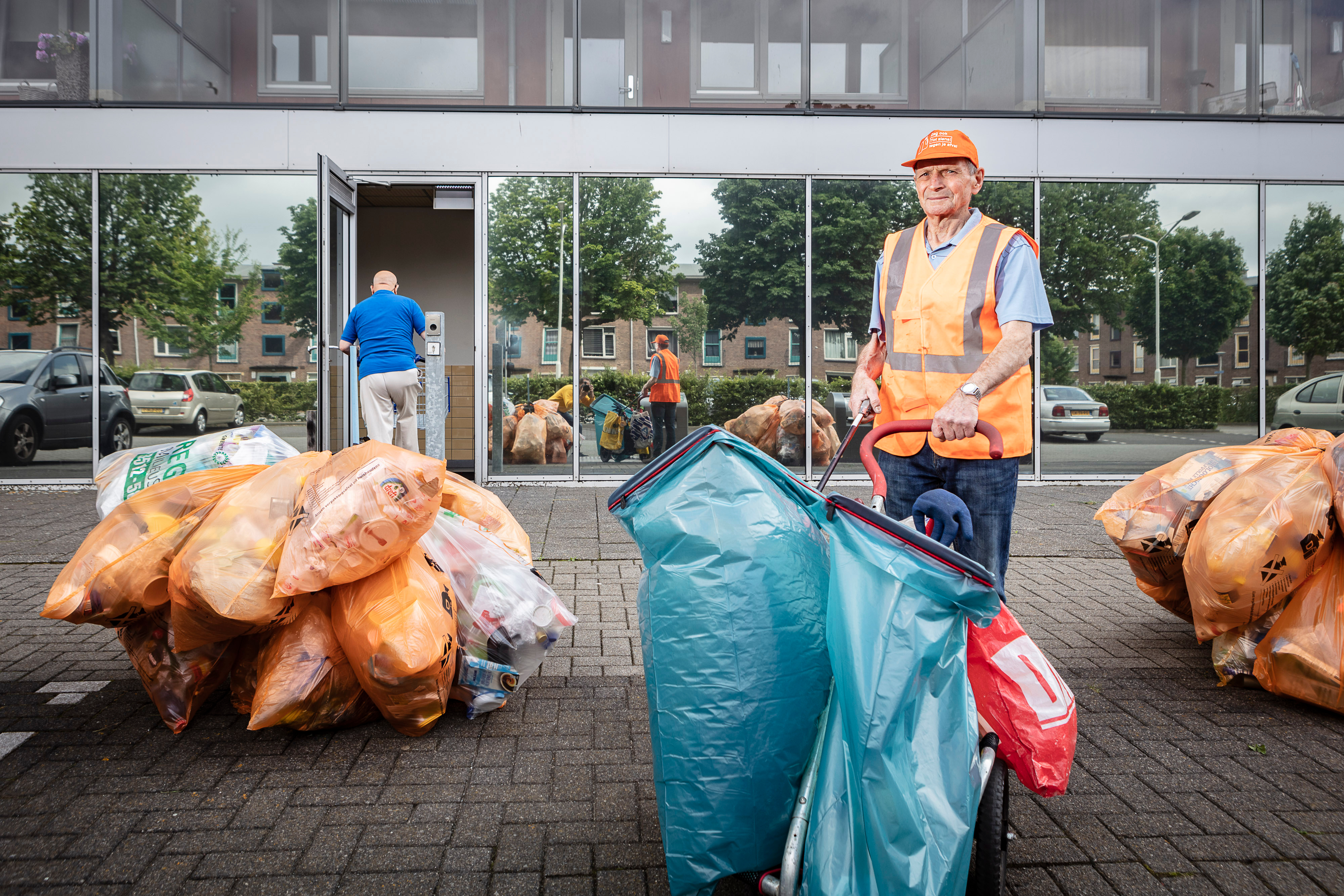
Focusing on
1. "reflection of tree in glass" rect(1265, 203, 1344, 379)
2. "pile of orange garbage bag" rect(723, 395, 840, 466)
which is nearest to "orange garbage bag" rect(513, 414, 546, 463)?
"pile of orange garbage bag" rect(723, 395, 840, 466)

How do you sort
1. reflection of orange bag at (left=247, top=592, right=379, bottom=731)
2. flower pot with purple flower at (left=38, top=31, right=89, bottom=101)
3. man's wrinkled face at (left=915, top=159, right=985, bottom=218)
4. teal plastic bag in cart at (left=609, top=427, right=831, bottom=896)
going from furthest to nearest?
1. flower pot with purple flower at (left=38, top=31, right=89, bottom=101)
2. reflection of orange bag at (left=247, top=592, right=379, bottom=731)
3. man's wrinkled face at (left=915, top=159, right=985, bottom=218)
4. teal plastic bag in cart at (left=609, top=427, right=831, bottom=896)

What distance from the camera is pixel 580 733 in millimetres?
3012

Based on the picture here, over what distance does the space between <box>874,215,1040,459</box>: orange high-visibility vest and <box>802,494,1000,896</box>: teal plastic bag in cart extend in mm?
1019

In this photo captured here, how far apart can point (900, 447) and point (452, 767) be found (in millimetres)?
1719

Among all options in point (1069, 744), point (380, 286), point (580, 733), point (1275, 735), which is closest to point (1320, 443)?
point (1275, 735)

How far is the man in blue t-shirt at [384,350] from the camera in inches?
292

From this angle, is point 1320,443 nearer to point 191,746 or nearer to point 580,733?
point 580,733

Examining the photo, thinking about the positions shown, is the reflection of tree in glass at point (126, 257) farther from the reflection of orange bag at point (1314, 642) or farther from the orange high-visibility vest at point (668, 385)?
the reflection of orange bag at point (1314, 642)

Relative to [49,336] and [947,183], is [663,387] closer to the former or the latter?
[49,336]

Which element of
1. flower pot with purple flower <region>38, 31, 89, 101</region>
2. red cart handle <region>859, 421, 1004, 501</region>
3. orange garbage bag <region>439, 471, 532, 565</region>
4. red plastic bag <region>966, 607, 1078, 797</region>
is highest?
flower pot with purple flower <region>38, 31, 89, 101</region>

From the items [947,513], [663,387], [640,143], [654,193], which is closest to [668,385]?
[663,387]

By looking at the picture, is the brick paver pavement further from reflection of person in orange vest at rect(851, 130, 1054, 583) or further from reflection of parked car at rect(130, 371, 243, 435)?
reflection of parked car at rect(130, 371, 243, 435)

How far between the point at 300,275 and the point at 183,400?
1.73 m

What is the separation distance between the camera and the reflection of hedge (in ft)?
29.7
